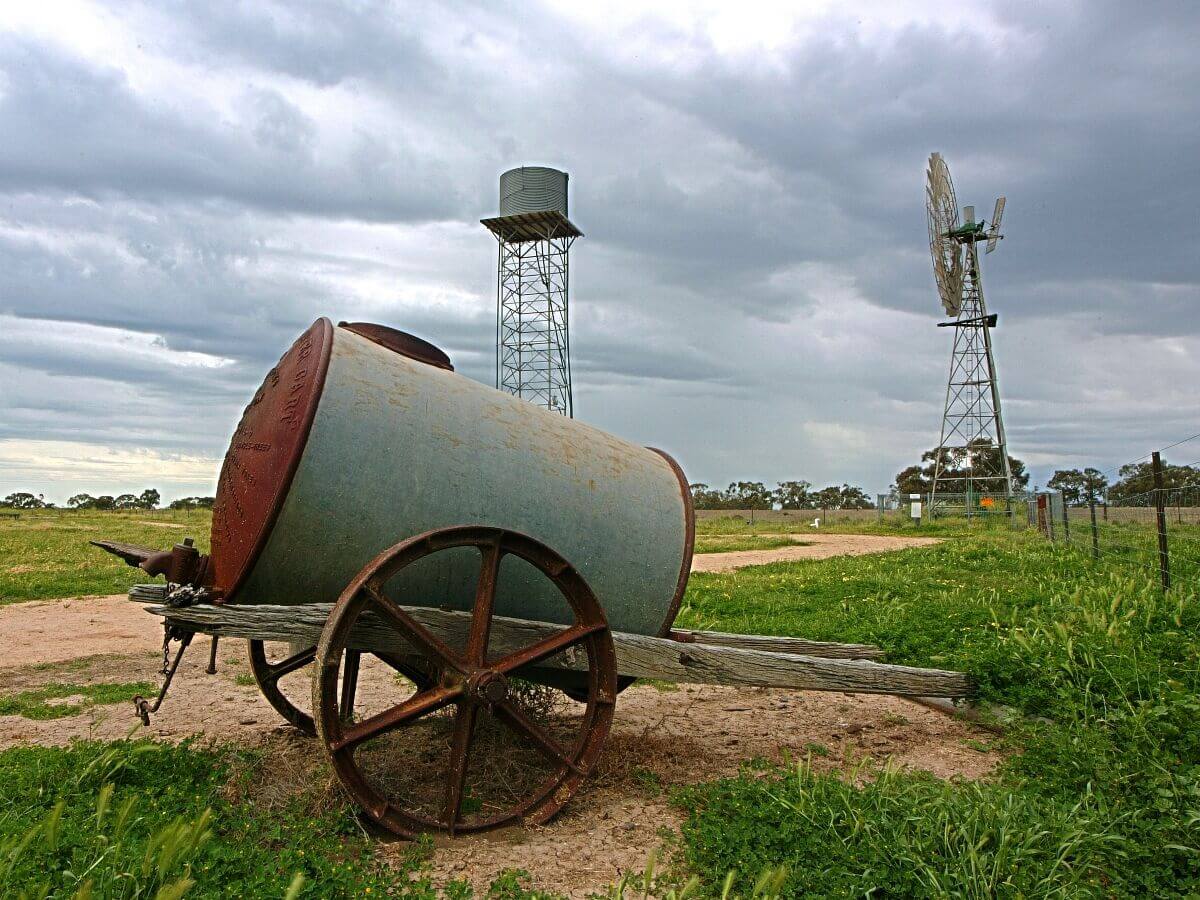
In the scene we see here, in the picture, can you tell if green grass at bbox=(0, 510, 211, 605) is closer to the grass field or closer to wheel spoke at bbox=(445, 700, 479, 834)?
the grass field

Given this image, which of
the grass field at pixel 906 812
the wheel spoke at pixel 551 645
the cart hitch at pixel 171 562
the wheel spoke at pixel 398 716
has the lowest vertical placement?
the grass field at pixel 906 812

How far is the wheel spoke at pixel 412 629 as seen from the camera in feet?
11.4

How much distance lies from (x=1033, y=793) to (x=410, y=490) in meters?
3.04

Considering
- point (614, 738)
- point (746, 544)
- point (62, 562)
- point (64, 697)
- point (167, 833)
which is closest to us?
point (167, 833)

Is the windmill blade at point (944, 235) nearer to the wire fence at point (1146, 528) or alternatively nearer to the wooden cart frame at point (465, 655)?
the wire fence at point (1146, 528)

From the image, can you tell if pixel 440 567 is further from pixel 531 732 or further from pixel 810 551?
pixel 810 551

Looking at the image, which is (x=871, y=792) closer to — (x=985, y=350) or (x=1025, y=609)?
(x=1025, y=609)

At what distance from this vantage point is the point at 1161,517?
721cm

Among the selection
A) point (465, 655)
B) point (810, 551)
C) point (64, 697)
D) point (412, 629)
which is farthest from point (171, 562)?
point (810, 551)

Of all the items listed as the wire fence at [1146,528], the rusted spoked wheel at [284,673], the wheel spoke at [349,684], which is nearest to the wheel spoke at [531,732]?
the rusted spoked wheel at [284,673]

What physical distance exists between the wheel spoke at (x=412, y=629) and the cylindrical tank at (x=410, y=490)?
1.03ft

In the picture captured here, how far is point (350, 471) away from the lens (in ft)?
12.1

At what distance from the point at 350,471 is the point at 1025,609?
5.88m

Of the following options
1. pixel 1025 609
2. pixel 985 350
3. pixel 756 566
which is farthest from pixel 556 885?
pixel 985 350
